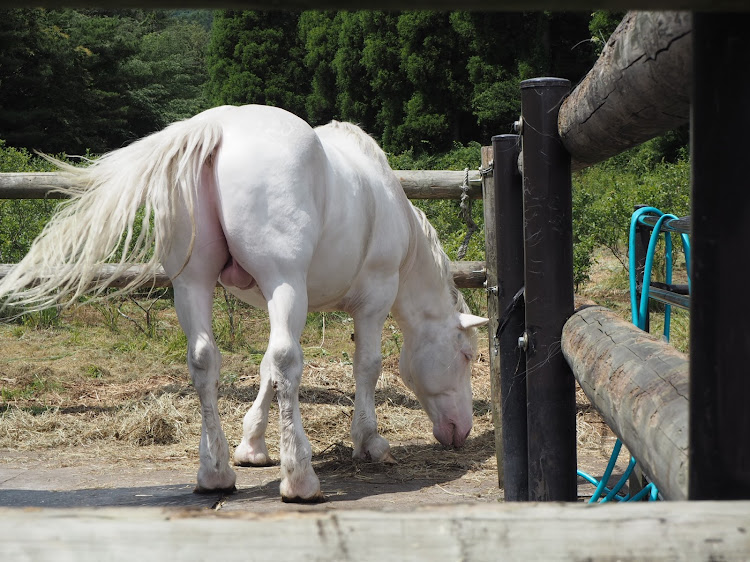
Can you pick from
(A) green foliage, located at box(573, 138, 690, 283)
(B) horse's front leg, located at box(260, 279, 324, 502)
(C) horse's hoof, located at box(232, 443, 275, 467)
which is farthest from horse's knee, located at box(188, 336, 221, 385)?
(A) green foliage, located at box(573, 138, 690, 283)

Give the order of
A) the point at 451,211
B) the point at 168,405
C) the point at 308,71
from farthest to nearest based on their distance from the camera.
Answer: the point at 308,71 < the point at 451,211 < the point at 168,405

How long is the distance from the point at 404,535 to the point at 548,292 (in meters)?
1.30

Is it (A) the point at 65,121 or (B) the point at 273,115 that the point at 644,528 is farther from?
(A) the point at 65,121

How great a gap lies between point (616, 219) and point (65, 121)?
71.6ft

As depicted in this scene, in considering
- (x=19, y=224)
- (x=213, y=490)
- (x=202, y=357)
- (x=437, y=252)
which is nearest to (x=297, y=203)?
(x=202, y=357)

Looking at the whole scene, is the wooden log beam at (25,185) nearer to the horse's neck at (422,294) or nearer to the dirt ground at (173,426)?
the dirt ground at (173,426)

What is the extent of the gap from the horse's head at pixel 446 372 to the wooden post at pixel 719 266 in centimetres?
349

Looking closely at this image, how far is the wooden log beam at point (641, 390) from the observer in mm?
992

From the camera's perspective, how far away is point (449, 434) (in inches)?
174

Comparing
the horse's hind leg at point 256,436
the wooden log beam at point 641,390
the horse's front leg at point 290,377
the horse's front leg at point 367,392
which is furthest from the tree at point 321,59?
the wooden log beam at point 641,390

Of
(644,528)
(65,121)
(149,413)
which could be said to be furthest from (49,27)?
(644,528)

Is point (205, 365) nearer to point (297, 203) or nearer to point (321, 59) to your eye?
point (297, 203)

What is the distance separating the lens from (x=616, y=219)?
8.41 metres

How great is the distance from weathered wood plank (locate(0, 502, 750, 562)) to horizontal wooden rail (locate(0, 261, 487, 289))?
3.92m
